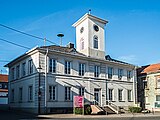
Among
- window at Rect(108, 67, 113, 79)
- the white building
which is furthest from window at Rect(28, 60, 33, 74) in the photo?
window at Rect(108, 67, 113, 79)

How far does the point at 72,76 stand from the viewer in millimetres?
30578

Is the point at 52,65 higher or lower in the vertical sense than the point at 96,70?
higher

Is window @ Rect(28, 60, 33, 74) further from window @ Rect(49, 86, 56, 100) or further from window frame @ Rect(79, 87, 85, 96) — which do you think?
window frame @ Rect(79, 87, 85, 96)

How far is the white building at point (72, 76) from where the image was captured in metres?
28.1

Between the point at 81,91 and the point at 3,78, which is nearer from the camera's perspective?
the point at 81,91

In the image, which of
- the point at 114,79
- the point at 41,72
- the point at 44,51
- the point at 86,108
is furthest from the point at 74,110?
the point at 114,79

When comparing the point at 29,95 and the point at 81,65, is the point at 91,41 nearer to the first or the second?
the point at 81,65

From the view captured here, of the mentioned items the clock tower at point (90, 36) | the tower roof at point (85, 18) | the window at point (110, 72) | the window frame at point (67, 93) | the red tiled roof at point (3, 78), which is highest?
the tower roof at point (85, 18)

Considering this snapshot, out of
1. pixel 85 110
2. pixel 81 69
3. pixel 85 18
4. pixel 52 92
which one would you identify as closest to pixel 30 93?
pixel 52 92

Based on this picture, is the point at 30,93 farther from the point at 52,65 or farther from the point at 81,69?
the point at 81,69

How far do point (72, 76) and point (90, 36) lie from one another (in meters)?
7.09

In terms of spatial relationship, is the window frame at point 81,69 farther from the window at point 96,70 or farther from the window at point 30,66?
the window at point 30,66

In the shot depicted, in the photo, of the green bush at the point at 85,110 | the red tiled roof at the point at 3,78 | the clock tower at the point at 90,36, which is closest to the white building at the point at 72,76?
the clock tower at the point at 90,36

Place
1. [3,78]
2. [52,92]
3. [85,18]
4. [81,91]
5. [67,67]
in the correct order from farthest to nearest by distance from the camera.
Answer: [3,78], [85,18], [81,91], [67,67], [52,92]
